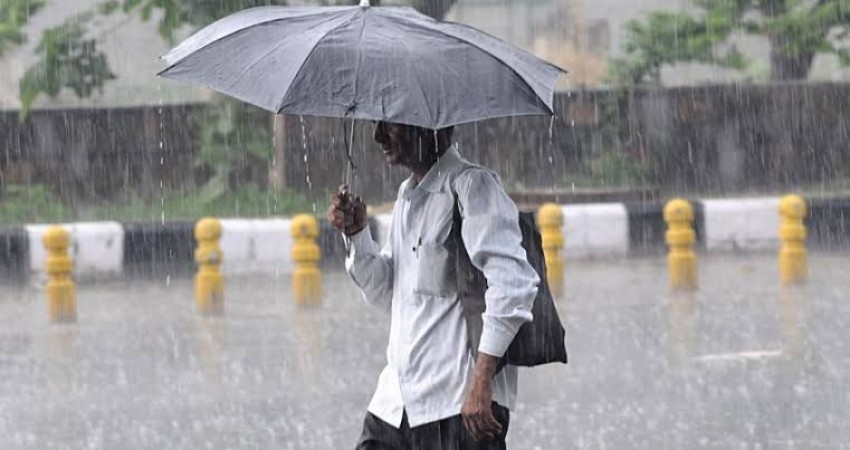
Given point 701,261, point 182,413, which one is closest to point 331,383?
point 182,413

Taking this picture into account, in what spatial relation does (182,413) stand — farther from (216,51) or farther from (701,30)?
(701,30)

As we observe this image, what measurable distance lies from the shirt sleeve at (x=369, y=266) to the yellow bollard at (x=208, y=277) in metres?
7.25

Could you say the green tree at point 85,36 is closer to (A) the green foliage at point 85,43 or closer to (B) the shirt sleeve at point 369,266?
(A) the green foliage at point 85,43


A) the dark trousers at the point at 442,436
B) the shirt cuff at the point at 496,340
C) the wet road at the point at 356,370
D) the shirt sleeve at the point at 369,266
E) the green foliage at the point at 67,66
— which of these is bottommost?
the wet road at the point at 356,370

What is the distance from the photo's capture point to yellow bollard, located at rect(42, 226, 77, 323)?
1147 centimetres

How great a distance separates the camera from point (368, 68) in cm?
412

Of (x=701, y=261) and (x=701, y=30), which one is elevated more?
(x=701, y=30)

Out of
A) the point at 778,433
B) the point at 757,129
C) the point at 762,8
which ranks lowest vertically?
the point at 778,433

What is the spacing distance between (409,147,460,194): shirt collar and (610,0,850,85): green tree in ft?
48.9

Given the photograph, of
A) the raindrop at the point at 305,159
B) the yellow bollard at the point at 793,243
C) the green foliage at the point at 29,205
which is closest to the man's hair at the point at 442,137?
the yellow bollard at the point at 793,243

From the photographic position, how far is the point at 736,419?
7703 millimetres

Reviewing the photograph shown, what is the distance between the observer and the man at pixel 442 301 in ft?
13.4

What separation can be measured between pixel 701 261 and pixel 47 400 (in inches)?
280

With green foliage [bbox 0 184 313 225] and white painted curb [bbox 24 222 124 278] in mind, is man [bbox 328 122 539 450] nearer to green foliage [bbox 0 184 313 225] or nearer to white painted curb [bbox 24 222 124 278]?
white painted curb [bbox 24 222 124 278]
